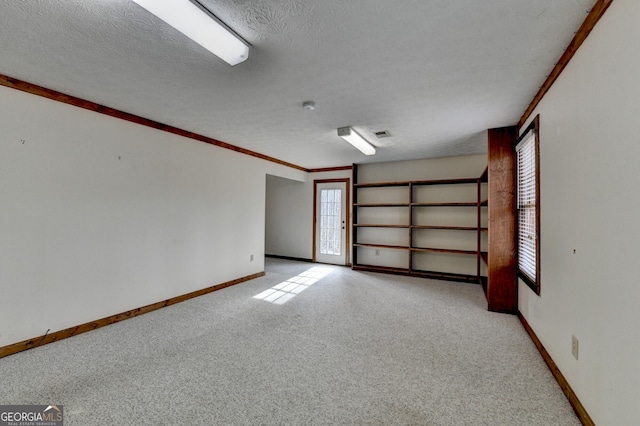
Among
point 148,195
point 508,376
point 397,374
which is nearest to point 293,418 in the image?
point 397,374

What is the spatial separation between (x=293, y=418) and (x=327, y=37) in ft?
7.65

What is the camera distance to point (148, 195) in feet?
10.9

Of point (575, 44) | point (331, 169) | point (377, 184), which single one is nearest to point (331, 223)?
point (331, 169)

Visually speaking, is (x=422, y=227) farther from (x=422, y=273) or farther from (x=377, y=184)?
(x=377, y=184)

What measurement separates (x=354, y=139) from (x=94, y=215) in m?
3.11

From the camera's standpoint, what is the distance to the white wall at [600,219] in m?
1.19

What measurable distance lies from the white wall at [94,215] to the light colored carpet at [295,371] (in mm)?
386

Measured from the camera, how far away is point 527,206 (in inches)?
114

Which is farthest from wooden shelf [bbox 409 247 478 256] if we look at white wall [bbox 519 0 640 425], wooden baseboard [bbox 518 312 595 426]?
white wall [bbox 519 0 640 425]

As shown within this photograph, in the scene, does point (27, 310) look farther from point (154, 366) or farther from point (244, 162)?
point (244, 162)

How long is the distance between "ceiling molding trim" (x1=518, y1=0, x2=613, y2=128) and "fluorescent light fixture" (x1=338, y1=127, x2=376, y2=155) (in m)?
1.86

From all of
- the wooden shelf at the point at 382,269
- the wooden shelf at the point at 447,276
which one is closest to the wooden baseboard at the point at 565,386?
the wooden shelf at the point at 447,276

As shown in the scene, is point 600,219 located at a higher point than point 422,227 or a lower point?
higher

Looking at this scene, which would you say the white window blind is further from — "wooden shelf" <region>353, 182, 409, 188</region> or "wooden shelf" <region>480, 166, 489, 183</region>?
"wooden shelf" <region>353, 182, 409, 188</region>
